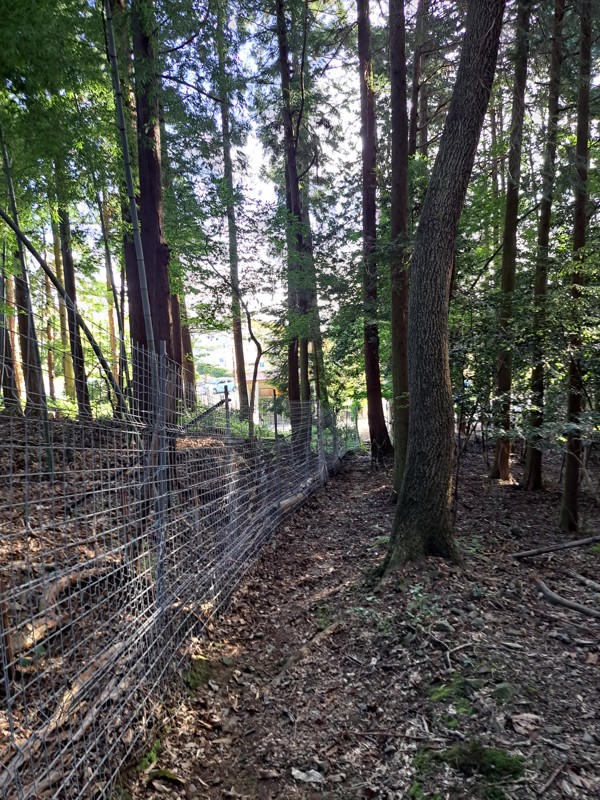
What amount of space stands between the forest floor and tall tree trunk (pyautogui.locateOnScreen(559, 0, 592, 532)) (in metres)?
0.98

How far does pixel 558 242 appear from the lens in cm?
779

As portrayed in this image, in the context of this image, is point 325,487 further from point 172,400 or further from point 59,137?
point 59,137

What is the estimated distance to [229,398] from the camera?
5.50 metres

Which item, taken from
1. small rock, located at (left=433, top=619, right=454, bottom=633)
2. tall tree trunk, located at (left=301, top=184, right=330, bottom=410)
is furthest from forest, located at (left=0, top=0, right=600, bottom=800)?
tall tree trunk, located at (left=301, top=184, right=330, bottom=410)

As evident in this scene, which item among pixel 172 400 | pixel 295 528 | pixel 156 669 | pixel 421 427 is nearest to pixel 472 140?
pixel 421 427

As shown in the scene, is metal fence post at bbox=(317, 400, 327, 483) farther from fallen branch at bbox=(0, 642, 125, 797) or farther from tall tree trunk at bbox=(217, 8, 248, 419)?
fallen branch at bbox=(0, 642, 125, 797)

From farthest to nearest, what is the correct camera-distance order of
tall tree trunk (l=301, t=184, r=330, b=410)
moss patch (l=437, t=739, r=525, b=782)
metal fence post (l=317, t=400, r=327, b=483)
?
tall tree trunk (l=301, t=184, r=330, b=410)
metal fence post (l=317, t=400, r=327, b=483)
moss patch (l=437, t=739, r=525, b=782)

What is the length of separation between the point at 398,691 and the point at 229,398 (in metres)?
3.63

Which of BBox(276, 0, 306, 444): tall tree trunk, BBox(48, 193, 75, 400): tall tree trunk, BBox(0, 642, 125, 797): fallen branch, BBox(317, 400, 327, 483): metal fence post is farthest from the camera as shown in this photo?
BBox(276, 0, 306, 444): tall tree trunk

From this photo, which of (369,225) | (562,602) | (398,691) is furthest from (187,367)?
(398,691)

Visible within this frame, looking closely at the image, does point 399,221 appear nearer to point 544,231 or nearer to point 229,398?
point 544,231

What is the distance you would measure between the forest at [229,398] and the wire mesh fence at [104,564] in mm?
25

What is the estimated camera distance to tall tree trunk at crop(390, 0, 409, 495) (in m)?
6.32

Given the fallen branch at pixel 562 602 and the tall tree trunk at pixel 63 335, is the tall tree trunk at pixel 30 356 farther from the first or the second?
the fallen branch at pixel 562 602
